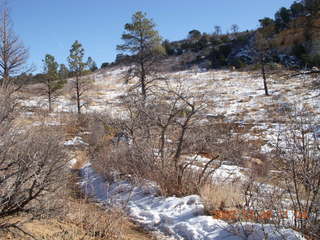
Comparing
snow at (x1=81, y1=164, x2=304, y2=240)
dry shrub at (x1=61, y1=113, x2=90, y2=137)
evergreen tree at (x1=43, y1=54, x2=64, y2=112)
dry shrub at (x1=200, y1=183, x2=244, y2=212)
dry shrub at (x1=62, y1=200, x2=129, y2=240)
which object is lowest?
snow at (x1=81, y1=164, x2=304, y2=240)

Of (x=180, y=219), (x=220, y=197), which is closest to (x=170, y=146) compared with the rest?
(x=220, y=197)

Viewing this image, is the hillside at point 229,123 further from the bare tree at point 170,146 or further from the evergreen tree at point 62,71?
the evergreen tree at point 62,71

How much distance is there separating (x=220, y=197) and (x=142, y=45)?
15.1 metres

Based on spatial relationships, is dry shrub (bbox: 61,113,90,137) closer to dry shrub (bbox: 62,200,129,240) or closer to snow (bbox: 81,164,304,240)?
snow (bbox: 81,164,304,240)

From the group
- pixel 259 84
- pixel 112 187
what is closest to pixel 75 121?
pixel 112 187

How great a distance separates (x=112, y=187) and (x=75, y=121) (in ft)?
50.9

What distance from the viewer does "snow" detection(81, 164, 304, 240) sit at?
4355 mm

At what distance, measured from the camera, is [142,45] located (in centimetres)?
1942

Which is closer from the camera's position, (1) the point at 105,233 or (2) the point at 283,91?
(1) the point at 105,233

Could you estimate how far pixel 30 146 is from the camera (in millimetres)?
4180

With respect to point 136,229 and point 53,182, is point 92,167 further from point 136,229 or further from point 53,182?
point 53,182

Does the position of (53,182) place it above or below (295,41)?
below

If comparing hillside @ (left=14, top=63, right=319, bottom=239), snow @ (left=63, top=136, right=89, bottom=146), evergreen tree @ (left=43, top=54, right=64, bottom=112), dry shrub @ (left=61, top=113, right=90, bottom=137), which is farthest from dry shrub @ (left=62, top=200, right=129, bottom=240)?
evergreen tree @ (left=43, top=54, right=64, bottom=112)

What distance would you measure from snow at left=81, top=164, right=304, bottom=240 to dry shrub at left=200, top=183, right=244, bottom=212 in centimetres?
16
